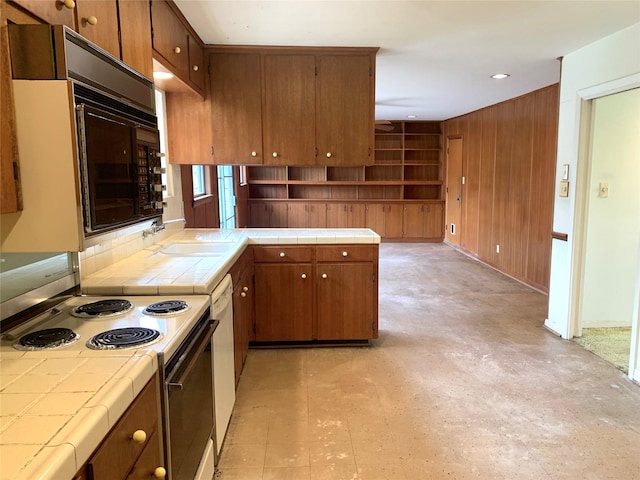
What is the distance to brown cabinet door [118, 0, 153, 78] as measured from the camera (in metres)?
1.71

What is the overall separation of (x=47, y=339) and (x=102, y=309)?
0.30 m

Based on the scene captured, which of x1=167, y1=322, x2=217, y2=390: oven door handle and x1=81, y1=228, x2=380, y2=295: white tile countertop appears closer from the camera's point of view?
x1=167, y1=322, x2=217, y2=390: oven door handle

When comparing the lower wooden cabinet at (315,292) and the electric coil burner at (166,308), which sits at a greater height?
the electric coil burner at (166,308)

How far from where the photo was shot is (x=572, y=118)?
11.3 feet

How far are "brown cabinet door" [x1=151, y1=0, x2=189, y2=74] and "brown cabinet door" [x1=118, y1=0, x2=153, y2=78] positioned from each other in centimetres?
20

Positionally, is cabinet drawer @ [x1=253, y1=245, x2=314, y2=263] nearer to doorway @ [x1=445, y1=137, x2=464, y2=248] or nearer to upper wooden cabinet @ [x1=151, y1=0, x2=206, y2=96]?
upper wooden cabinet @ [x1=151, y1=0, x2=206, y2=96]

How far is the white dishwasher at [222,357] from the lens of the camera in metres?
1.94

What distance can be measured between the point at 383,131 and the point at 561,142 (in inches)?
203

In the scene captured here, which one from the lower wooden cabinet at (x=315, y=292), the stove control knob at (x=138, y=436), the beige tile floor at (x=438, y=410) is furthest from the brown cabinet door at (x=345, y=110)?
the stove control knob at (x=138, y=436)

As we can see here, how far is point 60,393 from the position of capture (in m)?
0.99

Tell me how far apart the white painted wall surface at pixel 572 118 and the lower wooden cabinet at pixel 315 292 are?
1592 mm

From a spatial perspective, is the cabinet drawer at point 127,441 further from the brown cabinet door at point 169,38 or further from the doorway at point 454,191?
the doorway at point 454,191

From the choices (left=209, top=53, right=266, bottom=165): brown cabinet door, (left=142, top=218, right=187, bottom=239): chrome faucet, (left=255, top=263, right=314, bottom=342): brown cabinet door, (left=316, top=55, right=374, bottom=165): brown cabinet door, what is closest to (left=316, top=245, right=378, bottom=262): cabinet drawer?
(left=255, top=263, right=314, bottom=342): brown cabinet door

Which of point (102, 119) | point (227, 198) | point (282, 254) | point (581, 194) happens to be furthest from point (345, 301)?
point (227, 198)
